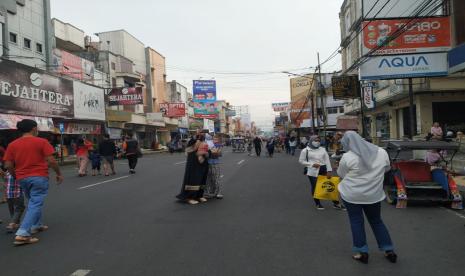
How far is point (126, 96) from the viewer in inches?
1519

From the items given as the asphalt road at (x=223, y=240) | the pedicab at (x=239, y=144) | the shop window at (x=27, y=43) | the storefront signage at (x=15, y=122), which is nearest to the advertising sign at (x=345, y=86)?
the pedicab at (x=239, y=144)

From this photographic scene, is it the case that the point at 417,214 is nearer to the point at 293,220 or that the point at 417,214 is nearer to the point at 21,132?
the point at 293,220

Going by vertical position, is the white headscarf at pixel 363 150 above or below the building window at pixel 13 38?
below

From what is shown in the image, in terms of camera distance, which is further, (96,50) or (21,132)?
(96,50)

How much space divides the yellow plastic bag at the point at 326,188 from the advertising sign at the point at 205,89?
4661cm

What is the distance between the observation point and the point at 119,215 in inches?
323

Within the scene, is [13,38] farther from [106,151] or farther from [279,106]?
[279,106]

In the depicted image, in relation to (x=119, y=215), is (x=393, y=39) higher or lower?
higher

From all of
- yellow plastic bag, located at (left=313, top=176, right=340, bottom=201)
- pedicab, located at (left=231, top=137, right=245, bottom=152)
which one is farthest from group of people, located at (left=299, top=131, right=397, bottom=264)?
pedicab, located at (left=231, top=137, right=245, bottom=152)

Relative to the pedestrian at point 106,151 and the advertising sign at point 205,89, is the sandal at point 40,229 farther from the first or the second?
the advertising sign at point 205,89

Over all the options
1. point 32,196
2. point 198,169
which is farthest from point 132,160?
point 32,196

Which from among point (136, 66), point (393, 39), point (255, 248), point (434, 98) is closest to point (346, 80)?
point (434, 98)

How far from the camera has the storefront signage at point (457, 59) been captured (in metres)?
16.0

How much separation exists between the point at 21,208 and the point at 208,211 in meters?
3.32
